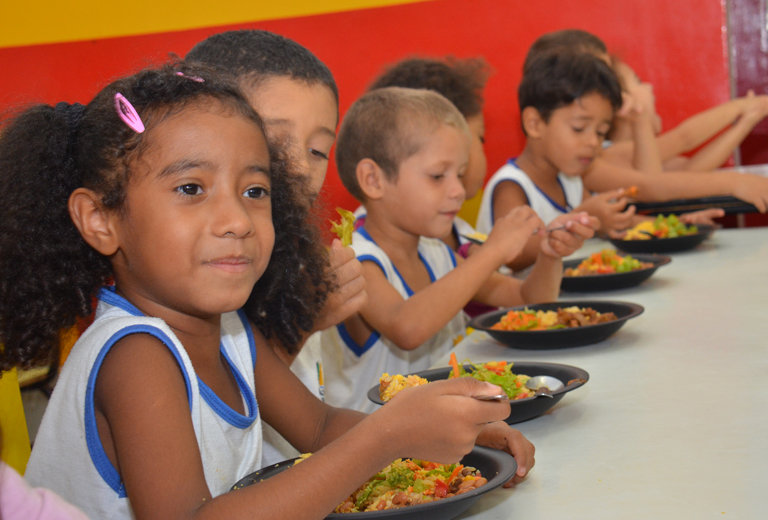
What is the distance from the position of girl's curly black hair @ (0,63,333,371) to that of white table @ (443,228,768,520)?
0.62 meters

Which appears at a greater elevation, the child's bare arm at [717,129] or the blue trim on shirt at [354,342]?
the child's bare arm at [717,129]

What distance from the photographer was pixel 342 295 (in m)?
1.56

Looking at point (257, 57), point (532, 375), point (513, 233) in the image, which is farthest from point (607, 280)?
point (257, 57)

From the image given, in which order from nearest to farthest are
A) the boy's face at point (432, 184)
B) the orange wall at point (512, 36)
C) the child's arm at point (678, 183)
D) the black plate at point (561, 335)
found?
the black plate at point (561, 335) < the boy's face at point (432, 184) < the child's arm at point (678, 183) < the orange wall at point (512, 36)

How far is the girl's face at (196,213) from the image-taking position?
996 millimetres

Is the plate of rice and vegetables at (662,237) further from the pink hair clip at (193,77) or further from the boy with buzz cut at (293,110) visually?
the pink hair clip at (193,77)

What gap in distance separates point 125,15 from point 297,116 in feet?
8.40

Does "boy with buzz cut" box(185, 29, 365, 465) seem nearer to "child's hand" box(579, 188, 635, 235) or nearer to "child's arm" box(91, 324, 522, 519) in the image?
"child's arm" box(91, 324, 522, 519)

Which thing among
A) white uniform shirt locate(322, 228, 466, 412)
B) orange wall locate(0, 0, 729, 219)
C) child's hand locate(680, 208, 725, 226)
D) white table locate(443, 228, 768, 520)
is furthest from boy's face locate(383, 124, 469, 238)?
orange wall locate(0, 0, 729, 219)

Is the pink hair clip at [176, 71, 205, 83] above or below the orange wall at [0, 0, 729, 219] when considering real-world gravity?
below

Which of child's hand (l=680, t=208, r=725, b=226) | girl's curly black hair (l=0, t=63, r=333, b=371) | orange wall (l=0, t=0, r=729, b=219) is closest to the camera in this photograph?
girl's curly black hair (l=0, t=63, r=333, b=371)

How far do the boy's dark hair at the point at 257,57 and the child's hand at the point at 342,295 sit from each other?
384 mm

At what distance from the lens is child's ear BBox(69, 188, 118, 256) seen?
106cm

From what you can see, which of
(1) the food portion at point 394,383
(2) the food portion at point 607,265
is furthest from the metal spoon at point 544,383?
(2) the food portion at point 607,265
